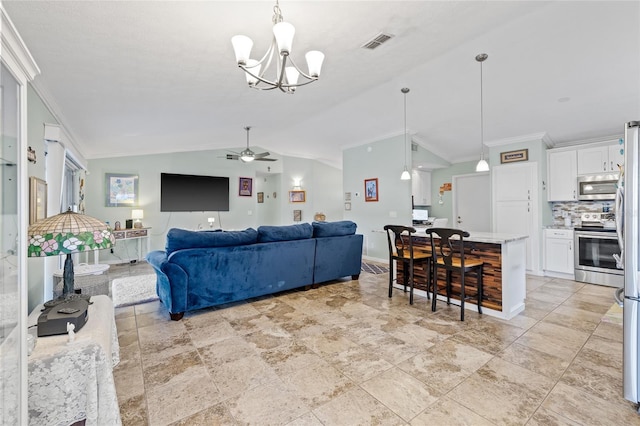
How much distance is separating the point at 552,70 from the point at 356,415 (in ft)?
14.3

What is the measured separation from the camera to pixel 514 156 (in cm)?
512

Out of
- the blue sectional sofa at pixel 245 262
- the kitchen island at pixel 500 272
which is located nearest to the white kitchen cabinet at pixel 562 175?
the kitchen island at pixel 500 272

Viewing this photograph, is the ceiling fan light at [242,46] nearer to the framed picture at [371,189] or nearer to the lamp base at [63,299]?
the lamp base at [63,299]

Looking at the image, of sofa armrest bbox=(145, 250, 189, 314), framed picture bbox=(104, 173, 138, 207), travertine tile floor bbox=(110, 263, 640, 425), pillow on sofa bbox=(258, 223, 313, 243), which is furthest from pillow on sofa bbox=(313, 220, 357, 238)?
framed picture bbox=(104, 173, 138, 207)

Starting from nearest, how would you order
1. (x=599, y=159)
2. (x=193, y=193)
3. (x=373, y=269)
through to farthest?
(x=599, y=159), (x=373, y=269), (x=193, y=193)

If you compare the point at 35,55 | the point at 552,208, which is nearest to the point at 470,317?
the point at 552,208

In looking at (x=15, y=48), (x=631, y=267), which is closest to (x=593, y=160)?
(x=631, y=267)

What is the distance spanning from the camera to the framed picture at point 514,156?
498cm

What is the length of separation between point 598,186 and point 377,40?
4.43m

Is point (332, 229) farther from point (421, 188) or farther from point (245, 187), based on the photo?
point (245, 187)

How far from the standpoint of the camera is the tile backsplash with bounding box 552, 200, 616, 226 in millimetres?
4570

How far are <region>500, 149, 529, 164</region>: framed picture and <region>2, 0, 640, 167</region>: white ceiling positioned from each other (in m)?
0.32

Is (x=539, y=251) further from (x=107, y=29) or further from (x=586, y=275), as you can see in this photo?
(x=107, y=29)

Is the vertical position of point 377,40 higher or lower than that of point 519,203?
higher
